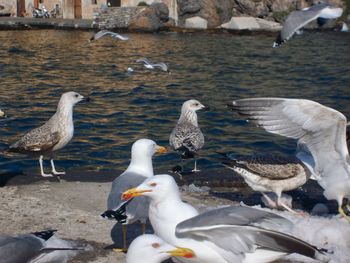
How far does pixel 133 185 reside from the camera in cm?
435

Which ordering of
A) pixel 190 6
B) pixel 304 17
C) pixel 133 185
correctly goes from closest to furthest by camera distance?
pixel 133 185 < pixel 304 17 < pixel 190 6

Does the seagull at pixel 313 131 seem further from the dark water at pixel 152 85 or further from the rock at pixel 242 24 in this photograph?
the rock at pixel 242 24

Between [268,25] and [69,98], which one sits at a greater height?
[69,98]

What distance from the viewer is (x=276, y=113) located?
16.0 ft

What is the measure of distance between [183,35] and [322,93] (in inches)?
632

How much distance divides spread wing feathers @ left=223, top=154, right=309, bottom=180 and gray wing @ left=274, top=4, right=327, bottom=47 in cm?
181

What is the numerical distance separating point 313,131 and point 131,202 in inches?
55.8

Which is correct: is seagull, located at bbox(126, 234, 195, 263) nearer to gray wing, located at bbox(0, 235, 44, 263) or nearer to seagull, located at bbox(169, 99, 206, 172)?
gray wing, located at bbox(0, 235, 44, 263)

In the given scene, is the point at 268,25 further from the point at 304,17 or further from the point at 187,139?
the point at 187,139

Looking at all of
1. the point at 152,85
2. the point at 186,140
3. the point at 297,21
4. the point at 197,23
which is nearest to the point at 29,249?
the point at 186,140

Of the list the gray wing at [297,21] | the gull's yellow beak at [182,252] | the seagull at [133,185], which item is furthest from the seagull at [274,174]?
the gray wing at [297,21]

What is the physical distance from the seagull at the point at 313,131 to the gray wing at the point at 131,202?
983 mm

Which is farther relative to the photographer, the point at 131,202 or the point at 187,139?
the point at 187,139

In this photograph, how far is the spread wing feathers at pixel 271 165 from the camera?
203 inches
